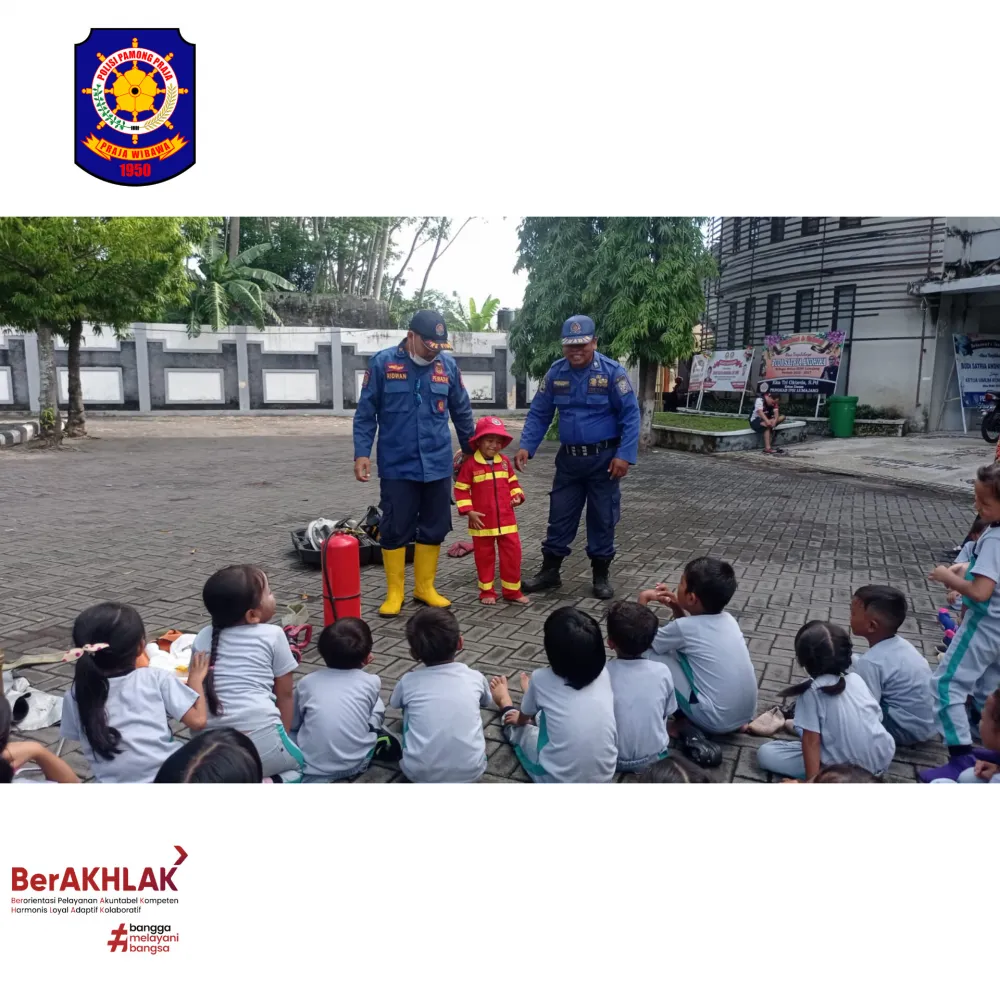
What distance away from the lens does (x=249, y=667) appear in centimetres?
297

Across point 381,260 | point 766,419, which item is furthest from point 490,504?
point 381,260

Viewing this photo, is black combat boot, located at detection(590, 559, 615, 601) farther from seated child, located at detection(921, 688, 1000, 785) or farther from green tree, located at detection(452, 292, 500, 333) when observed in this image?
green tree, located at detection(452, 292, 500, 333)

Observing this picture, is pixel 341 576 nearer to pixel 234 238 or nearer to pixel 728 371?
pixel 728 371

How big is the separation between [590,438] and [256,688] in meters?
2.93

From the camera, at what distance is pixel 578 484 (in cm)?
536

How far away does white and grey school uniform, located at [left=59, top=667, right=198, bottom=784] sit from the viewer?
102 inches

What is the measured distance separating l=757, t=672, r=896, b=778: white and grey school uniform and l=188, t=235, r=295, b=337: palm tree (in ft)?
80.3

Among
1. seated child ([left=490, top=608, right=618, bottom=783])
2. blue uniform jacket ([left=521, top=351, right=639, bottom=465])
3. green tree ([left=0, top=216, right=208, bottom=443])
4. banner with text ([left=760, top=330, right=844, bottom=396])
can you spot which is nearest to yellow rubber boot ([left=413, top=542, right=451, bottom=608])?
blue uniform jacket ([left=521, top=351, right=639, bottom=465])

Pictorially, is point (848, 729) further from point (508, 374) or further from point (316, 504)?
point (508, 374)

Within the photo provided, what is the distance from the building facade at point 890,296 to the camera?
16812 mm

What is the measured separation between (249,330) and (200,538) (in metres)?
19.5

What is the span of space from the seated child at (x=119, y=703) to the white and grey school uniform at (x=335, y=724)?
1.26 ft
